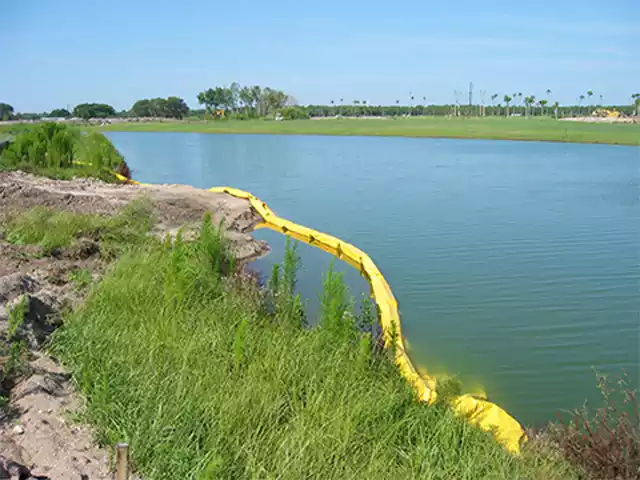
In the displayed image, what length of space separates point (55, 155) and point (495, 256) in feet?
38.2

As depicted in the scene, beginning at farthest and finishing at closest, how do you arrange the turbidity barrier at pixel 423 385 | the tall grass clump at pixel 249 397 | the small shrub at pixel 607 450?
the turbidity barrier at pixel 423 385 → the small shrub at pixel 607 450 → the tall grass clump at pixel 249 397

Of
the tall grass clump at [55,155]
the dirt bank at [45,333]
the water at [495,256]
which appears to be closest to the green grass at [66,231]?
the dirt bank at [45,333]

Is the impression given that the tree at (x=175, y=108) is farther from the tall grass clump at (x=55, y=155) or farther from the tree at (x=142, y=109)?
the tall grass clump at (x=55, y=155)

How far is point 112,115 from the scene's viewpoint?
123m

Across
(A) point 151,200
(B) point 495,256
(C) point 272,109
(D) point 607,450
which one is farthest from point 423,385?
(C) point 272,109

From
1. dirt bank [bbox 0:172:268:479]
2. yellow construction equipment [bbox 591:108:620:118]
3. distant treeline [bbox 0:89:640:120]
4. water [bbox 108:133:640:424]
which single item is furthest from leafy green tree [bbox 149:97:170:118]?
dirt bank [bbox 0:172:268:479]

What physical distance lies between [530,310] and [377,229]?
232 inches

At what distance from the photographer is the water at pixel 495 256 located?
679 centimetres

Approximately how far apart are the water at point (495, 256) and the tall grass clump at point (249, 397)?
1.48 m

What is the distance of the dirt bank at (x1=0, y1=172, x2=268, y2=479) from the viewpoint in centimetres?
366

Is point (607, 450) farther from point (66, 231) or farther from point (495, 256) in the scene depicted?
point (495, 256)

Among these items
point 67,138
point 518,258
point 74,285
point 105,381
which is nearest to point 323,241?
point 518,258

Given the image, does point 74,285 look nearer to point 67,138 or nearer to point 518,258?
point 518,258

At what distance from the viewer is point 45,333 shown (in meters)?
5.36
